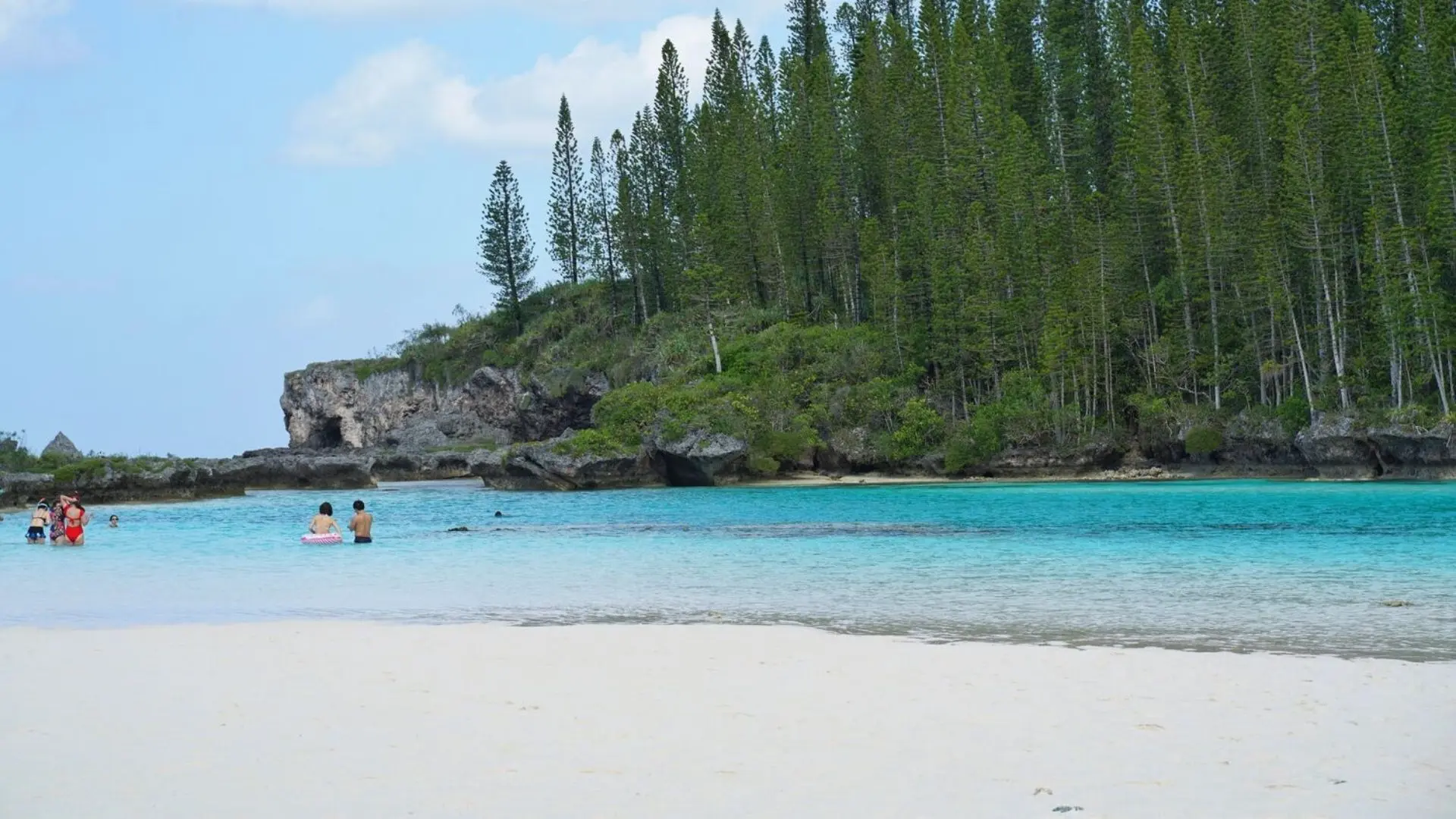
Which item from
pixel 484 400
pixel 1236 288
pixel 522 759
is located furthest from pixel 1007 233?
pixel 522 759

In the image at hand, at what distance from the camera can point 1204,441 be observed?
141 ft

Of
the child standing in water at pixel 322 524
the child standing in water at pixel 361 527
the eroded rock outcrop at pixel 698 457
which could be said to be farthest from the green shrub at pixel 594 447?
the child standing in water at pixel 361 527

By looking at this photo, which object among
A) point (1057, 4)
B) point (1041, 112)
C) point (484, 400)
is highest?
point (1057, 4)

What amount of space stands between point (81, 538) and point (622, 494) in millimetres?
20290

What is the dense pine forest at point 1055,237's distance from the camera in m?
42.1

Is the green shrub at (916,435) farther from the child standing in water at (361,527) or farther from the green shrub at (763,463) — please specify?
the child standing in water at (361,527)

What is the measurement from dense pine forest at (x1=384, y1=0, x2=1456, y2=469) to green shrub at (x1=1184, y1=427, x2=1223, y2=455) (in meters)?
0.49

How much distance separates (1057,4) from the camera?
211ft

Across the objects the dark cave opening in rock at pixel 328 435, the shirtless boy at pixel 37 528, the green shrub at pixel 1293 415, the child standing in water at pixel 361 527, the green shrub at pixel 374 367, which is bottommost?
the child standing in water at pixel 361 527

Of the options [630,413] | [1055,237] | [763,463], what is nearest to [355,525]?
[763,463]

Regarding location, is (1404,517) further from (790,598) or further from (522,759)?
(522,759)

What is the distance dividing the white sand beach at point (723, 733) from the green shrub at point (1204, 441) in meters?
36.5

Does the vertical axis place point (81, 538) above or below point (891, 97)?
below

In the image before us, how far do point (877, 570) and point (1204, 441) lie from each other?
30341 mm
